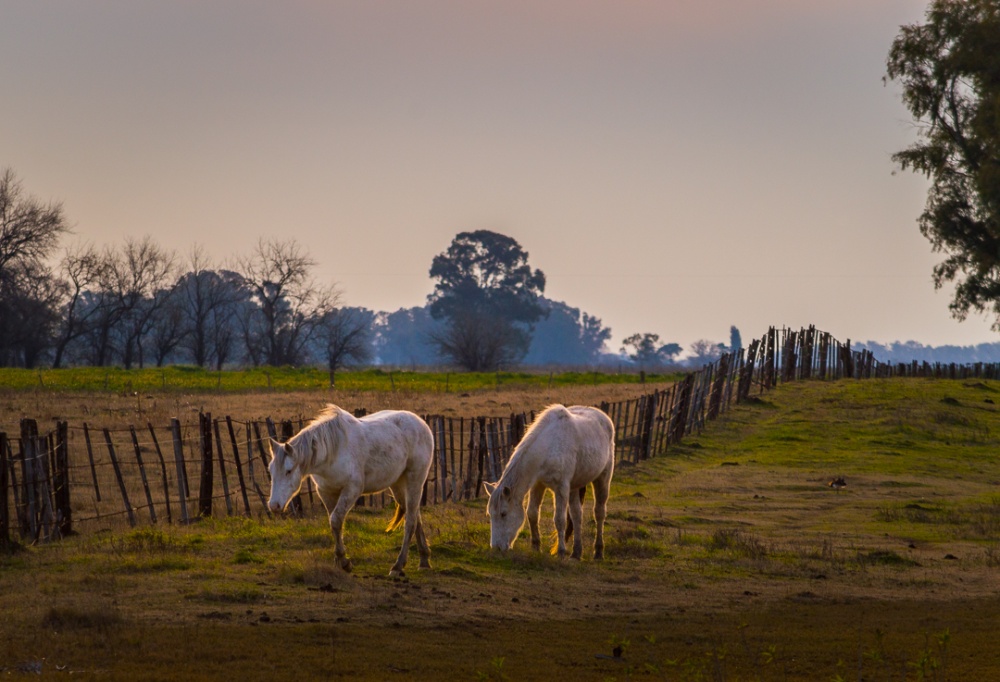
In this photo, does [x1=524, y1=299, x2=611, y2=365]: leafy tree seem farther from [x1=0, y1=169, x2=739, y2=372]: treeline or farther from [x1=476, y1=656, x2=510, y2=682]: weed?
[x1=476, y1=656, x2=510, y2=682]: weed

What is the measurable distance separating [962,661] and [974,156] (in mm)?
35293

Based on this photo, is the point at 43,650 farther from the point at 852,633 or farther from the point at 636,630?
the point at 852,633

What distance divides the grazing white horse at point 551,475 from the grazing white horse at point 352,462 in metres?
1.03

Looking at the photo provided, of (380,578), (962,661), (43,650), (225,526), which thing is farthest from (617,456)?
(43,650)

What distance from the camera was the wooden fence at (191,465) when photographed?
13672 mm

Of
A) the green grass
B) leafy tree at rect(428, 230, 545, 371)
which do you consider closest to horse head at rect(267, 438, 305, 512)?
the green grass

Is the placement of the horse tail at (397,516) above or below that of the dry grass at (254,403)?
below

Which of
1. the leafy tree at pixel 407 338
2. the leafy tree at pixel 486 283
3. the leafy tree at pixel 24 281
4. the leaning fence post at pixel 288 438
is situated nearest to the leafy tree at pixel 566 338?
the leafy tree at pixel 407 338

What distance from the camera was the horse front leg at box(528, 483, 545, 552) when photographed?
1293 cm

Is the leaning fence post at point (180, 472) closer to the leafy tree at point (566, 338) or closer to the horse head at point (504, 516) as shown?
the horse head at point (504, 516)

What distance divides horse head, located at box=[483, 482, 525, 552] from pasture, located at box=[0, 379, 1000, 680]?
175mm

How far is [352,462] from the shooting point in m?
11.0

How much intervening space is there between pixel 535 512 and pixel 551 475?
0.60m

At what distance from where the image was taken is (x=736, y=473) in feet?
72.9
